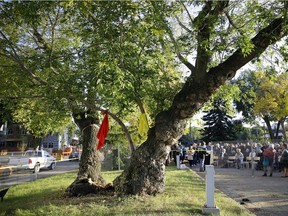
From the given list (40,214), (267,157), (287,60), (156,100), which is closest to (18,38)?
(156,100)

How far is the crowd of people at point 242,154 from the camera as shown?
1739 cm

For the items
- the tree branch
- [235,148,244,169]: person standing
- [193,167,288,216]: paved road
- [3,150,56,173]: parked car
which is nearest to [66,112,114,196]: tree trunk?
[193,167,288,216]: paved road

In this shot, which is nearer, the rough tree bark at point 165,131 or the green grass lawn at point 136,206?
the green grass lawn at point 136,206

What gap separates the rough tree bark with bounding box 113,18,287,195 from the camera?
30.6 ft

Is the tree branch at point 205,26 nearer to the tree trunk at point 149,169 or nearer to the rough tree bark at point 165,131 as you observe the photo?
the rough tree bark at point 165,131

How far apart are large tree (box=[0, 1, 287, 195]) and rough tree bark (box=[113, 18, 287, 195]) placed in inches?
1.1

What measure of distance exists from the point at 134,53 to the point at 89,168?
17.8ft

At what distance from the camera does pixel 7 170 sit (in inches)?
617

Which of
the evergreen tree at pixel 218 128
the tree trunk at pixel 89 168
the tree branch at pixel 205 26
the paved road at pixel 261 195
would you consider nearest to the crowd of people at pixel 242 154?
the paved road at pixel 261 195

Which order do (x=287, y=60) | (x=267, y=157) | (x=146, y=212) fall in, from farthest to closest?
(x=267, y=157) → (x=287, y=60) → (x=146, y=212)

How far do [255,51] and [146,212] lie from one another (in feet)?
16.3

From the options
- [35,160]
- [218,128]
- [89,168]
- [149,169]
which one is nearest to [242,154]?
[89,168]

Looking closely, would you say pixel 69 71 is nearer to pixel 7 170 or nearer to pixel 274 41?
pixel 274 41

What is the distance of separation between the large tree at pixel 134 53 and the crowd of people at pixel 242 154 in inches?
337
